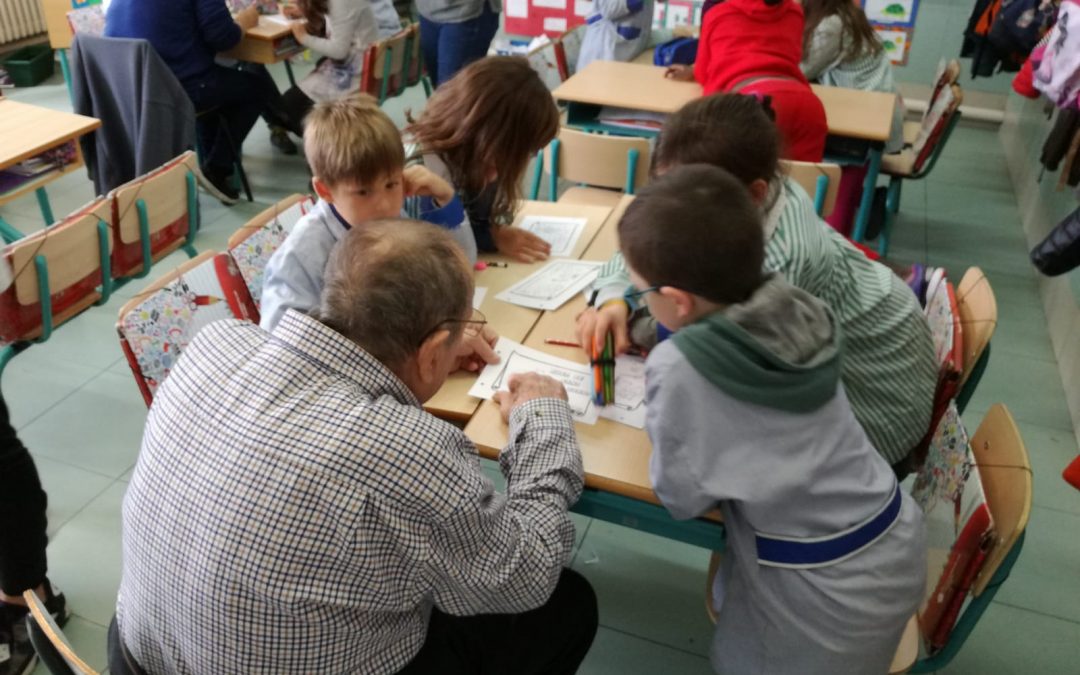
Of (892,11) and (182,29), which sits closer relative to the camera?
(182,29)

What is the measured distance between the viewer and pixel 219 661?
3.39 feet

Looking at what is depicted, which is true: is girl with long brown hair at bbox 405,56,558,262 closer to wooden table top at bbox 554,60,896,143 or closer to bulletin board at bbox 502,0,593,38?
wooden table top at bbox 554,60,896,143

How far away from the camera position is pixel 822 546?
4.17 feet

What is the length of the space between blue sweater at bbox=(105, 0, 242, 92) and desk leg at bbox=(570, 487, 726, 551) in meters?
3.30

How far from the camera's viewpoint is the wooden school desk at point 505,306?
1536 mm

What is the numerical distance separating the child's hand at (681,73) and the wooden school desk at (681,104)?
34mm

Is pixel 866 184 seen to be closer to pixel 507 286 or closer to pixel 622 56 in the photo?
pixel 622 56

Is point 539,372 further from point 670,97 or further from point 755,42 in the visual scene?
point 670,97

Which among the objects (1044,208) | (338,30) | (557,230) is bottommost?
(1044,208)

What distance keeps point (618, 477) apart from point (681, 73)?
2.78 metres

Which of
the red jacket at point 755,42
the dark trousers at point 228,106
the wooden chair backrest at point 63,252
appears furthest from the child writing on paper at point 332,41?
the wooden chair backrest at point 63,252

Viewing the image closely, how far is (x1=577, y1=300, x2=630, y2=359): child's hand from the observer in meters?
1.64

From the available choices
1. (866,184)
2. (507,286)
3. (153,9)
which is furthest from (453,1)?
(507,286)

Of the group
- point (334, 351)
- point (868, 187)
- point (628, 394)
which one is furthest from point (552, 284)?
point (868, 187)
